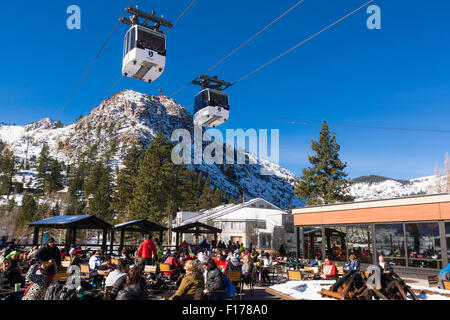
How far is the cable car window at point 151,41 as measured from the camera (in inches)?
485

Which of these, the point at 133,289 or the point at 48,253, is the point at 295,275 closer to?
the point at 133,289

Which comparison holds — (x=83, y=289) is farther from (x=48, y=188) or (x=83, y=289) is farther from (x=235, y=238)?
(x=48, y=188)

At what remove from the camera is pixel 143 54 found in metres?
12.2

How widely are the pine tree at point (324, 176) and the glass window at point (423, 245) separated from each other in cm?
2133

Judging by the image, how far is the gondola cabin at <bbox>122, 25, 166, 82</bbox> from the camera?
12203 mm

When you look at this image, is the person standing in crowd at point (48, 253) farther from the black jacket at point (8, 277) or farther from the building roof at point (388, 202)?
the building roof at point (388, 202)

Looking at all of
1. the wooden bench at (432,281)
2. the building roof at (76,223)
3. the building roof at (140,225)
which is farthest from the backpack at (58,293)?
the building roof at (140,225)

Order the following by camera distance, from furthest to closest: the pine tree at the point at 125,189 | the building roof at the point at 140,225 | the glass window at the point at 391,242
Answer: the pine tree at the point at 125,189
the building roof at the point at 140,225
the glass window at the point at 391,242

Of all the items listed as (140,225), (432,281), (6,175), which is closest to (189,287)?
(432,281)

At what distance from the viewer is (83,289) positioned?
20.9 feet

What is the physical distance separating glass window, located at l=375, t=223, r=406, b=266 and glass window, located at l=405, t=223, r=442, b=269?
1.19ft

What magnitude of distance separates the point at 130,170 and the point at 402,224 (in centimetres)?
3919

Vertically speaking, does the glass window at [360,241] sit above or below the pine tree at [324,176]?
below
